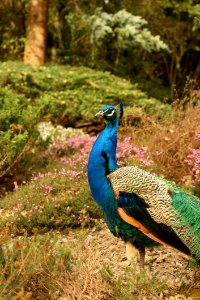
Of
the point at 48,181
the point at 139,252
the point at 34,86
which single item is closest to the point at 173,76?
the point at 34,86

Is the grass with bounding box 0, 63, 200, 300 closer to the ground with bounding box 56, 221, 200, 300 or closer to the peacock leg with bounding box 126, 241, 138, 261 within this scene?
the ground with bounding box 56, 221, 200, 300

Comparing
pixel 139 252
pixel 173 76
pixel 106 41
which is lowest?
pixel 173 76

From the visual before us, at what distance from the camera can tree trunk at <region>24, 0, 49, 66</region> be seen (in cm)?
1168

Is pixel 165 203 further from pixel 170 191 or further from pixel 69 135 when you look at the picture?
pixel 69 135

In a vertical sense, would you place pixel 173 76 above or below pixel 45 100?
below

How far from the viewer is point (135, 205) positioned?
Answer: 12.7 ft

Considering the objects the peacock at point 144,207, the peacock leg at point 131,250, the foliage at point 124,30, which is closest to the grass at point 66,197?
the peacock leg at point 131,250

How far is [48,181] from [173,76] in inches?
444

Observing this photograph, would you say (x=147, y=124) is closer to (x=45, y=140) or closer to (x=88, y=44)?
(x=45, y=140)

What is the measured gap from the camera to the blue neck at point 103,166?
400 cm

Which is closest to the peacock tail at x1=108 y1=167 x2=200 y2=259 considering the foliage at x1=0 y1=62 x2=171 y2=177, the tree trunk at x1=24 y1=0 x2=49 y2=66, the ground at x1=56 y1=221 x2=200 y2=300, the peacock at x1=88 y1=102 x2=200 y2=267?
the peacock at x1=88 y1=102 x2=200 y2=267

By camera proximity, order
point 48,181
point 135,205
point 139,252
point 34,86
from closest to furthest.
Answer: point 135,205 → point 139,252 → point 48,181 → point 34,86

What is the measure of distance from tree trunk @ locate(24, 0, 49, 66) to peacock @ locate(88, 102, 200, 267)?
816 centimetres

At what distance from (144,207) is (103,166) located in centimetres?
44
